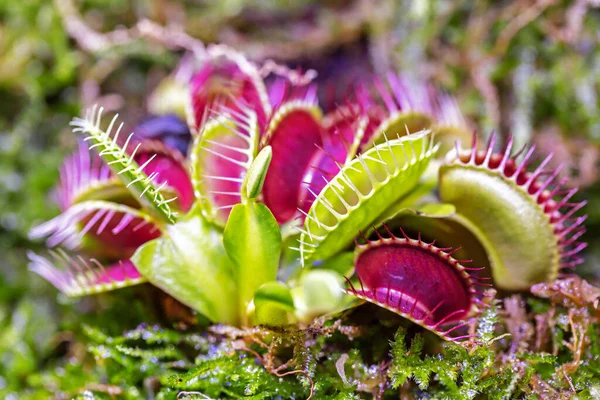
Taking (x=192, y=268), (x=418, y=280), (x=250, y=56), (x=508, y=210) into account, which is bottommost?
(x=192, y=268)

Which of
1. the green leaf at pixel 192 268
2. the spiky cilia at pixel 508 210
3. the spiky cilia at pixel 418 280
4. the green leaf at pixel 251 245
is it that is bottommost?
the green leaf at pixel 192 268

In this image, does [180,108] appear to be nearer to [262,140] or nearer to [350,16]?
[262,140]

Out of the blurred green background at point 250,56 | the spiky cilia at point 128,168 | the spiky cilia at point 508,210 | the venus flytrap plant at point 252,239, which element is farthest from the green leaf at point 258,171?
the blurred green background at point 250,56

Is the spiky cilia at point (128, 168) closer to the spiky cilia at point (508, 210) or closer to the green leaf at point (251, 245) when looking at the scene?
the green leaf at point (251, 245)

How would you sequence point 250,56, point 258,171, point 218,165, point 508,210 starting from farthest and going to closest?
point 250,56
point 218,165
point 508,210
point 258,171

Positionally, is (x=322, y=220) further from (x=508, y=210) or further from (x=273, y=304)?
(x=508, y=210)

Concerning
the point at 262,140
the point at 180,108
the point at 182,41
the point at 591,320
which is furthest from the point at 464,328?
the point at 182,41

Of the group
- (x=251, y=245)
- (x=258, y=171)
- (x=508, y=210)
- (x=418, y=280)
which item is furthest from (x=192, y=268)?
(x=508, y=210)
